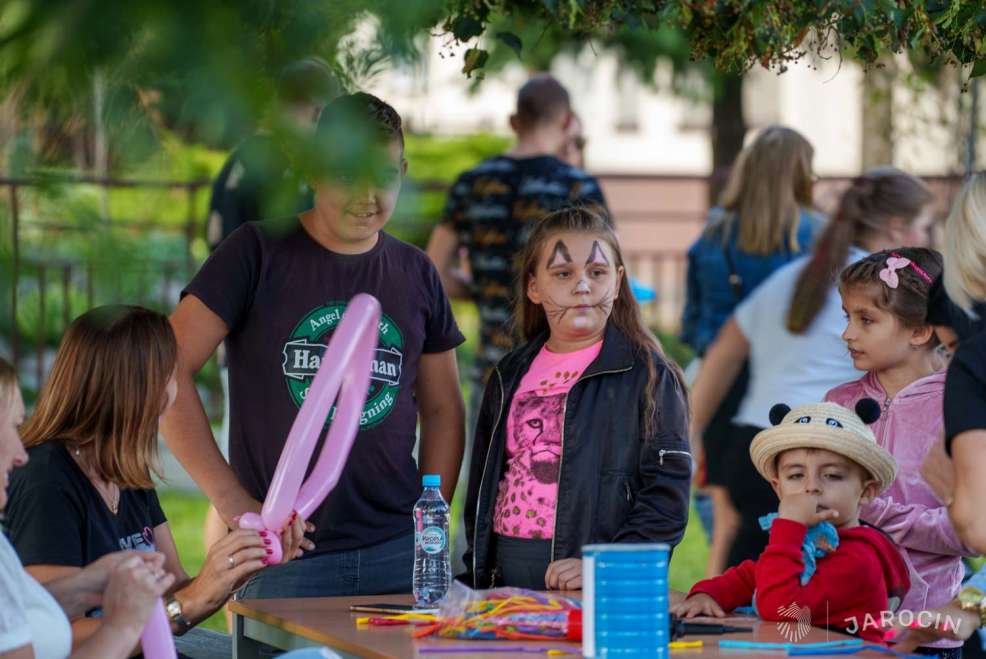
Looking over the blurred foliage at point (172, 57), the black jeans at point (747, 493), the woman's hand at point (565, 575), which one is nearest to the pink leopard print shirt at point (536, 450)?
the woman's hand at point (565, 575)

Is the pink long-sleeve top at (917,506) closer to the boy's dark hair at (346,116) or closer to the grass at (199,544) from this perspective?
the boy's dark hair at (346,116)

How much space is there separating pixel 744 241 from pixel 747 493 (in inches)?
36.2

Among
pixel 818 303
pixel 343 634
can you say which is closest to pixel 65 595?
pixel 343 634

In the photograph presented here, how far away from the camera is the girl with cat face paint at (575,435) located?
321 centimetres

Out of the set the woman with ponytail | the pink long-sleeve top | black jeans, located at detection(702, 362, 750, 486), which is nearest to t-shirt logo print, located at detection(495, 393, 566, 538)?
the pink long-sleeve top

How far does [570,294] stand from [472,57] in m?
0.63

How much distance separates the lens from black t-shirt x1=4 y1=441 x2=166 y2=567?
106 inches

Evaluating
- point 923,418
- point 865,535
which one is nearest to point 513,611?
point 865,535

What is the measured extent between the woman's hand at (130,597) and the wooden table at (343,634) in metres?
0.44

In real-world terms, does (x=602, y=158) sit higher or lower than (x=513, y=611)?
higher

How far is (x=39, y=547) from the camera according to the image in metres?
2.68

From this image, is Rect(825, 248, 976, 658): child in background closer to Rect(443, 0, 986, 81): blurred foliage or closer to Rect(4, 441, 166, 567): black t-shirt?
Rect(443, 0, 986, 81): blurred foliage

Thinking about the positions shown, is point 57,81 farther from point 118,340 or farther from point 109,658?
point 118,340

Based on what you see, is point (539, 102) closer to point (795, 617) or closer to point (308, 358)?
point (308, 358)
